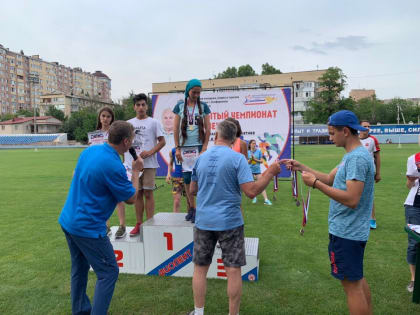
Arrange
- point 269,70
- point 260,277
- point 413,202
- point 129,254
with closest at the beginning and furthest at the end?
point 413,202 → point 260,277 → point 129,254 → point 269,70

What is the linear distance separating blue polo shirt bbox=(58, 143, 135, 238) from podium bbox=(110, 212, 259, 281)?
146 cm

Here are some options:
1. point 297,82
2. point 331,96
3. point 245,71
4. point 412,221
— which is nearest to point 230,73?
point 245,71

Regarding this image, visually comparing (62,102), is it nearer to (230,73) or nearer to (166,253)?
(230,73)

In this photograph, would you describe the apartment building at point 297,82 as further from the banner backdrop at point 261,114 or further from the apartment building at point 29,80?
the banner backdrop at point 261,114

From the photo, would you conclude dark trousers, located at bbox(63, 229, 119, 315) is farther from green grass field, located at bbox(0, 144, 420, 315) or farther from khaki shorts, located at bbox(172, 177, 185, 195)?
khaki shorts, located at bbox(172, 177, 185, 195)

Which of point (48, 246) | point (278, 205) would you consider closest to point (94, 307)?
point (48, 246)

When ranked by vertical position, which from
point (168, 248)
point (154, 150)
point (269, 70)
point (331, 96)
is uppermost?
point (269, 70)

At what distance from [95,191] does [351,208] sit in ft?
6.72

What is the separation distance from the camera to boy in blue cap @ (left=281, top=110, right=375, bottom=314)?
2.28 m

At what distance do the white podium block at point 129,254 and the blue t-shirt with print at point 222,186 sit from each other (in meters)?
1.78

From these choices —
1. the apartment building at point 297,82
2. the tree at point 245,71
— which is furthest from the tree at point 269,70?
the apartment building at point 297,82

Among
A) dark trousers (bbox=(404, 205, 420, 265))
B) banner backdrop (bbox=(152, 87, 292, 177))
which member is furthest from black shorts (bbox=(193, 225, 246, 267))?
banner backdrop (bbox=(152, 87, 292, 177))

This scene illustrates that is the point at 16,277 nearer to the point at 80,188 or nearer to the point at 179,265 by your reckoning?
the point at 179,265

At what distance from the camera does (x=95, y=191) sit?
8.42 ft
